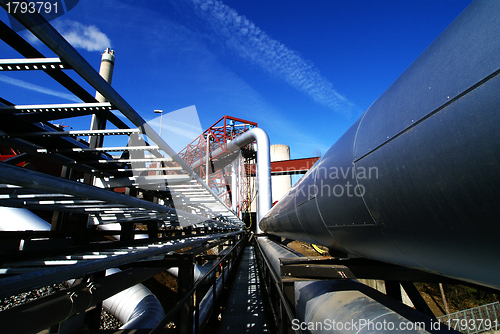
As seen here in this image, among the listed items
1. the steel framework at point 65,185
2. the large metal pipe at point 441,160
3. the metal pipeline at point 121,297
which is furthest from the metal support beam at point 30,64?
the metal pipeline at point 121,297

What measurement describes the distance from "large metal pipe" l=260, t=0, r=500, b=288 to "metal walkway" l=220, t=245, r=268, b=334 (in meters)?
3.80

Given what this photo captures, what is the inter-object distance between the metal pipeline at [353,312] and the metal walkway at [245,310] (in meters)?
2.28

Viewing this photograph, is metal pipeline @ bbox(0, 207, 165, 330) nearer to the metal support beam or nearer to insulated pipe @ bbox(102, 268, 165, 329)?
insulated pipe @ bbox(102, 268, 165, 329)

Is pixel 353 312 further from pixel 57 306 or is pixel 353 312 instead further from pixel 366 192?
pixel 57 306

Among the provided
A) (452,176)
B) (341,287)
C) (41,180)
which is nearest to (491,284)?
(452,176)

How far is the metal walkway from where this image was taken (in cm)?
423

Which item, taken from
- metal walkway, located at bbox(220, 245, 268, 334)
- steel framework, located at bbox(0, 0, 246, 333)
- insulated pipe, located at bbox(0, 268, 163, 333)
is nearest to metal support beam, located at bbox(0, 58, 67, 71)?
steel framework, located at bbox(0, 0, 246, 333)

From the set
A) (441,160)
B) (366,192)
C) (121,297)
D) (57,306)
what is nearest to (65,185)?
(57,306)

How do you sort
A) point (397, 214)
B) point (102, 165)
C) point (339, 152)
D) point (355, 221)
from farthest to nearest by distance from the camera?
point (102, 165), point (339, 152), point (355, 221), point (397, 214)

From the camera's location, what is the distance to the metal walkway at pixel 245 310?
4227 millimetres

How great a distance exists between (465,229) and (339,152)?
3.05 feet

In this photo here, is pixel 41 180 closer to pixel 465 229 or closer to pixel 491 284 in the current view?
pixel 465 229

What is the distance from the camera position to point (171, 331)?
3053 mm

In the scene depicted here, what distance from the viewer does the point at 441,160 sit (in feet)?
2.51
